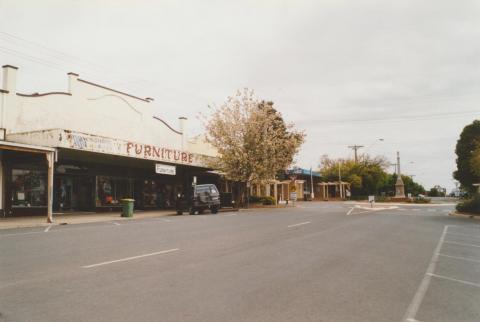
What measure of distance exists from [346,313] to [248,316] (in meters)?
1.32

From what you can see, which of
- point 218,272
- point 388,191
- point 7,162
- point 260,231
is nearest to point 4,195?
point 7,162

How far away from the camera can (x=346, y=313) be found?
17.8ft

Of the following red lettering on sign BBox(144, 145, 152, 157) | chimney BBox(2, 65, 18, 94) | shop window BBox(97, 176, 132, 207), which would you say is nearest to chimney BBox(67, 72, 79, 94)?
chimney BBox(2, 65, 18, 94)

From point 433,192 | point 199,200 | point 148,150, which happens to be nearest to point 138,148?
point 148,150

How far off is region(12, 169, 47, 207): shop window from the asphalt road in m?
13.2

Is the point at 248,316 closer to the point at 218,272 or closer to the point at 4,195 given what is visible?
the point at 218,272

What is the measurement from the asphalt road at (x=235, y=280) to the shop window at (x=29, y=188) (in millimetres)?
13208

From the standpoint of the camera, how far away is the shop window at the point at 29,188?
24047mm

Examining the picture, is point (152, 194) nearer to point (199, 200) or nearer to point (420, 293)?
point (199, 200)

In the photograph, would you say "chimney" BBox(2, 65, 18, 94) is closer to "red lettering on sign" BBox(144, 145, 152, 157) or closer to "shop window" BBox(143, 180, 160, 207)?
"red lettering on sign" BBox(144, 145, 152, 157)

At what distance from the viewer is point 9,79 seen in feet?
77.6

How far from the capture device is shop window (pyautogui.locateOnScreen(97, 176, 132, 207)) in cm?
3012

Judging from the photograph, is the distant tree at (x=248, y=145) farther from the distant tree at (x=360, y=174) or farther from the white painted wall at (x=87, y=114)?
the distant tree at (x=360, y=174)

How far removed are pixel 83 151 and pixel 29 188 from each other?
4.16 meters
